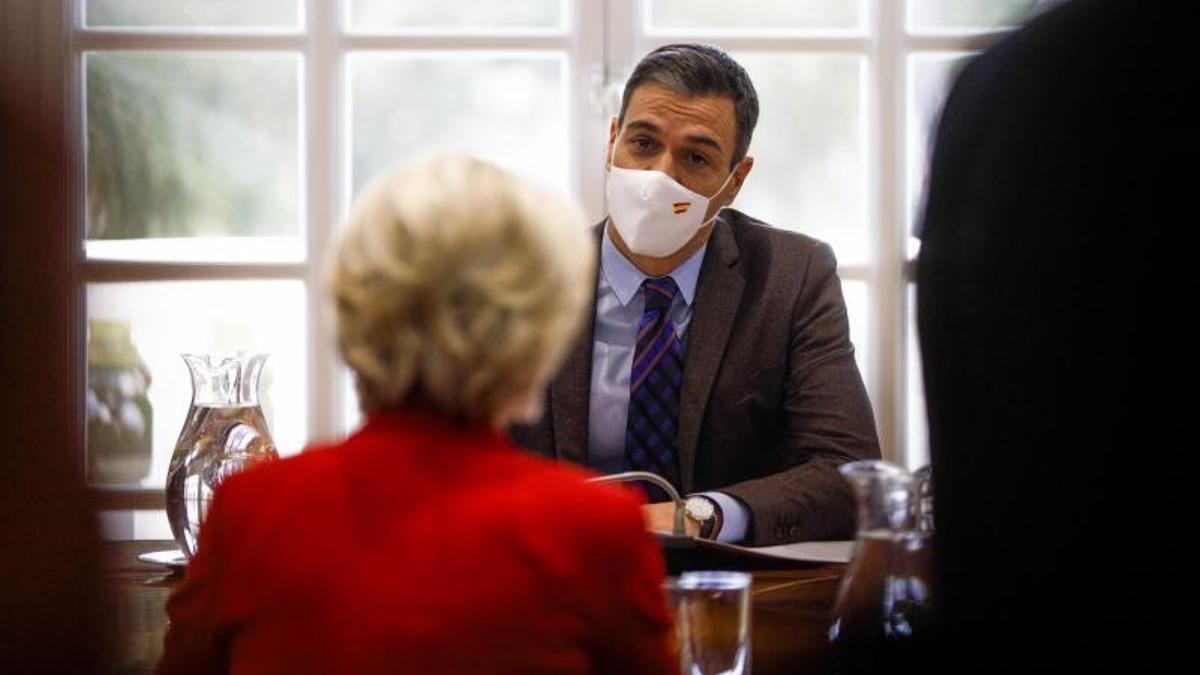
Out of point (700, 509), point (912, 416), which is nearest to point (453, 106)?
point (912, 416)

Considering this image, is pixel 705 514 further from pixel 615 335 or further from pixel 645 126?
pixel 645 126

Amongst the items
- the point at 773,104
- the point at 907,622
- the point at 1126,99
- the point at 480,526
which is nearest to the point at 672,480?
the point at 773,104

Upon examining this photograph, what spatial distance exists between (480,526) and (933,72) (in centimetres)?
222

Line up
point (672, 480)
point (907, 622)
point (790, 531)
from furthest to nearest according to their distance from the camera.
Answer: point (672, 480)
point (790, 531)
point (907, 622)

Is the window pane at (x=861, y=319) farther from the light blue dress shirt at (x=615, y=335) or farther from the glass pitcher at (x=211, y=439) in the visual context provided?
the glass pitcher at (x=211, y=439)

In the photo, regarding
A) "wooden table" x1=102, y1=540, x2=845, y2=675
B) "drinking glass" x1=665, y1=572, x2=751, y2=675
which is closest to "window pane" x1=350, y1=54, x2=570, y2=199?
"wooden table" x1=102, y1=540, x2=845, y2=675

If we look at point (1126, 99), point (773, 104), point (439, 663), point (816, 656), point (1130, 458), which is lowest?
point (816, 656)

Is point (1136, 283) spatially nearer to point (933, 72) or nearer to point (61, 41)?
point (933, 72)

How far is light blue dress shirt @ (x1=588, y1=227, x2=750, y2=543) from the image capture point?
2318 millimetres

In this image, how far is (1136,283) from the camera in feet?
2.47

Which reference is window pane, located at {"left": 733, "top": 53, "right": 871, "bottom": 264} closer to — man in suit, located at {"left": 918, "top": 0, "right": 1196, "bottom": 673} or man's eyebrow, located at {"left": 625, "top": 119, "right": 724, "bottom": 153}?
man's eyebrow, located at {"left": 625, "top": 119, "right": 724, "bottom": 153}

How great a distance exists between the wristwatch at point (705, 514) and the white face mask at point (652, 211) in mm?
483

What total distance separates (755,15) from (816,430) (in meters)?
0.94

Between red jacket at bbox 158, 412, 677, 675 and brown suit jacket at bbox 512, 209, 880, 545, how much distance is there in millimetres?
1314
